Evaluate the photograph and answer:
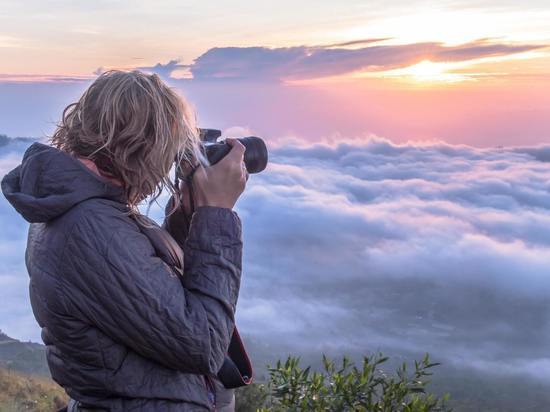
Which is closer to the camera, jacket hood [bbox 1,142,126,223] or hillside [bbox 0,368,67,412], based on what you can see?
jacket hood [bbox 1,142,126,223]

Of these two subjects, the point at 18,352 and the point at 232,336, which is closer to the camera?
the point at 232,336

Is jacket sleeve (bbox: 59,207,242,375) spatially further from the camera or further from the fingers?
the camera

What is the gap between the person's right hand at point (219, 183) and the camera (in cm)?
167

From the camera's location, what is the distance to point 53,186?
1515 millimetres

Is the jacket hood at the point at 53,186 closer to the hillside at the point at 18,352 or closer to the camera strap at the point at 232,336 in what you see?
the camera strap at the point at 232,336

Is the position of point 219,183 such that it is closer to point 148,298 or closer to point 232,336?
point 148,298

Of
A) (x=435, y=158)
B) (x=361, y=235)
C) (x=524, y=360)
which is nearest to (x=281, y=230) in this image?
(x=361, y=235)

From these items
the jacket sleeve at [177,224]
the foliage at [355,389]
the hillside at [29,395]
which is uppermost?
the jacket sleeve at [177,224]

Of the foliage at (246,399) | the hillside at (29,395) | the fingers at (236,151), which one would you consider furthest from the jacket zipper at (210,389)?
the hillside at (29,395)

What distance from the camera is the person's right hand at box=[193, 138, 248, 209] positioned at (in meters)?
1.67

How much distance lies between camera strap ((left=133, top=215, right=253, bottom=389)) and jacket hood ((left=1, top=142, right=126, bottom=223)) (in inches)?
4.7

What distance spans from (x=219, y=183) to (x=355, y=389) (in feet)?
4.52

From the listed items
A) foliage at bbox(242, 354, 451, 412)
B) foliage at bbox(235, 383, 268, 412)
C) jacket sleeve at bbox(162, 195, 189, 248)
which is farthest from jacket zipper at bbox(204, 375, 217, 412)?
foliage at bbox(235, 383, 268, 412)

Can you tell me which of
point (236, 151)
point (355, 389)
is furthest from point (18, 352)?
point (236, 151)
